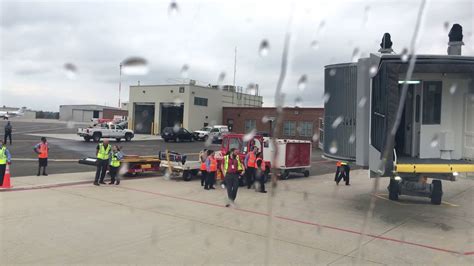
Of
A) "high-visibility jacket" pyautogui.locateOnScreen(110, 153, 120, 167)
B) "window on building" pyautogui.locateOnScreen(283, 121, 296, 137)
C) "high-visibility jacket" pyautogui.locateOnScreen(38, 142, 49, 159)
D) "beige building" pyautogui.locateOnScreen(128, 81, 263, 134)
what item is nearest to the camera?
"high-visibility jacket" pyautogui.locateOnScreen(110, 153, 120, 167)

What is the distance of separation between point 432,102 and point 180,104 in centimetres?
3975

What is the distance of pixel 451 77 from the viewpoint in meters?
10.9

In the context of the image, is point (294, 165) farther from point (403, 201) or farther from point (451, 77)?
point (451, 77)

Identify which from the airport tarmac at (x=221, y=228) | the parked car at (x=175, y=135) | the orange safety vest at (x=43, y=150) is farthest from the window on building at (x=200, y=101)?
the airport tarmac at (x=221, y=228)

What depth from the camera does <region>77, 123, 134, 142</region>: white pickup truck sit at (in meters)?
36.9

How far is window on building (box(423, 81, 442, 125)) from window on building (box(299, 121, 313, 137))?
113 feet

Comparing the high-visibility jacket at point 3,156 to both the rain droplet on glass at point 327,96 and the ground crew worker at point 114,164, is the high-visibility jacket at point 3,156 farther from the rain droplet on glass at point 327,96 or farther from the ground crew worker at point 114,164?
the rain droplet on glass at point 327,96

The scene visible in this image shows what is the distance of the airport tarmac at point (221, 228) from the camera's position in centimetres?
649

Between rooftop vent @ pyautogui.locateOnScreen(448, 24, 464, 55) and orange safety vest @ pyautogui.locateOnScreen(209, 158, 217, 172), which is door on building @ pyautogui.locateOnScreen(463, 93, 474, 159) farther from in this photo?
orange safety vest @ pyautogui.locateOnScreen(209, 158, 217, 172)

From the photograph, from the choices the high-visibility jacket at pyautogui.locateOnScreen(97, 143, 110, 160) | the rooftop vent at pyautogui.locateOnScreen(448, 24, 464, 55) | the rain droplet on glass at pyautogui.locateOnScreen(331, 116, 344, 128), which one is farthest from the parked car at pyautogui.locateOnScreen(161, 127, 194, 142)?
the rooftop vent at pyautogui.locateOnScreen(448, 24, 464, 55)

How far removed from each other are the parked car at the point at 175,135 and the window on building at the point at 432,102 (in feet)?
105

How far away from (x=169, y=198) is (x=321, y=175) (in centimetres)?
1074

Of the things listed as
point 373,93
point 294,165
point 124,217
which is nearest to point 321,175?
point 294,165

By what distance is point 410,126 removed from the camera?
38.7ft
